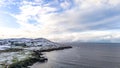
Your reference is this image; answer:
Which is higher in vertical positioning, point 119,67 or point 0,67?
point 0,67

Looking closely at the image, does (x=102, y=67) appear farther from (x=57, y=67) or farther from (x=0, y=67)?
(x=0, y=67)

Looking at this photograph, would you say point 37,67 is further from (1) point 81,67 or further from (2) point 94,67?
(2) point 94,67

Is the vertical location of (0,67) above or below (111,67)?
above

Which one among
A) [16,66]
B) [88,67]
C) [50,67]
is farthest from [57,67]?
[16,66]

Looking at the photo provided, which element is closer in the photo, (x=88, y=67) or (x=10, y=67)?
(x=10, y=67)

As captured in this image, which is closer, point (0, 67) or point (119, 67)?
point (0, 67)

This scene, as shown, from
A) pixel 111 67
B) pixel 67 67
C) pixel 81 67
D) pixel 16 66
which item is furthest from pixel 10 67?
pixel 111 67

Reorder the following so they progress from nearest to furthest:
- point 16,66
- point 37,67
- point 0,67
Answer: point 0,67, point 16,66, point 37,67

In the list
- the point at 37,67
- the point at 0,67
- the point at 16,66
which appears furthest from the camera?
the point at 37,67
